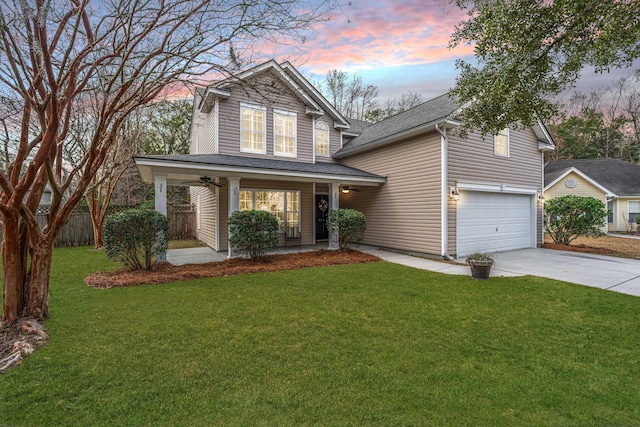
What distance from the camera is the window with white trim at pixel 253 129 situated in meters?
10.3

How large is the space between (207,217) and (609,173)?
83.7 feet

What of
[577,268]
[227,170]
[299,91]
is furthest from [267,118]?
[577,268]

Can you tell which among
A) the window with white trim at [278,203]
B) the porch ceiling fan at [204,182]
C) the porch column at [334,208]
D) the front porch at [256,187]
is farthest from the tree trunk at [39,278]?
the porch column at [334,208]

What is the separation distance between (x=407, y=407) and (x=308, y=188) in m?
9.68

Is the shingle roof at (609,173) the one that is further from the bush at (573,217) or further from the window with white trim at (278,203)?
the window with white trim at (278,203)

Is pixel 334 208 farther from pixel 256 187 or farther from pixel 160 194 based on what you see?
pixel 160 194

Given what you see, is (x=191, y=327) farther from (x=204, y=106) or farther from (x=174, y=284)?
(x=204, y=106)

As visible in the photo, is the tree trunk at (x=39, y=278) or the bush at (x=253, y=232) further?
Result: the bush at (x=253, y=232)

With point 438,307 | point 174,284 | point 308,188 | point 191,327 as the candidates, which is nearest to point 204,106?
point 308,188

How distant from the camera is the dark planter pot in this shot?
6234 millimetres

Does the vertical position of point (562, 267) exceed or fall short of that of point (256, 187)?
it falls short

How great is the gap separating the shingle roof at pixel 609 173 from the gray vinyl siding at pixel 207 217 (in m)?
19.0

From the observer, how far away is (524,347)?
3.29 m

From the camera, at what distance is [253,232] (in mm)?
7941
